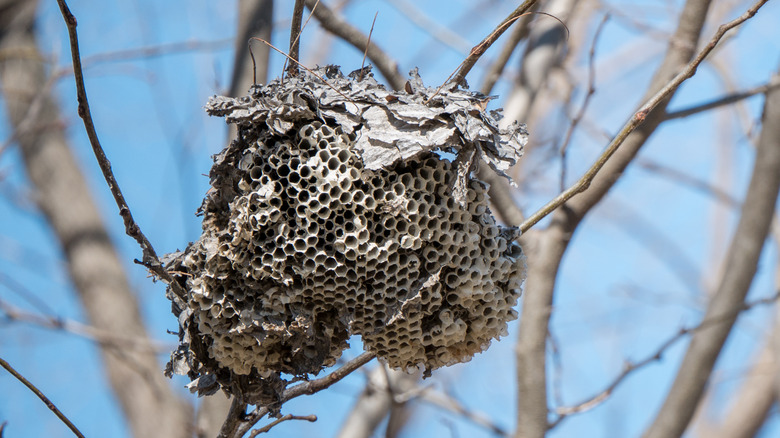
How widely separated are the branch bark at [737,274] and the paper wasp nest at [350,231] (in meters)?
2.47

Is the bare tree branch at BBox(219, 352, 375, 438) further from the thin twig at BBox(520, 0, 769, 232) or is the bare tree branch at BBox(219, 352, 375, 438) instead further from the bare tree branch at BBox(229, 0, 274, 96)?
the bare tree branch at BBox(229, 0, 274, 96)

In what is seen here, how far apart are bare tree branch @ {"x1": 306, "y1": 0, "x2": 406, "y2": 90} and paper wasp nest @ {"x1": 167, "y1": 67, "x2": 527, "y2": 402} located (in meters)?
1.25

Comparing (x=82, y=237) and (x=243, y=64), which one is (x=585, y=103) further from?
(x=82, y=237)

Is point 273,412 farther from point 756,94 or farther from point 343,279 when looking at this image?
point 756,94

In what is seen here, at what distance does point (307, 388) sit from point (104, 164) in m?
1.00

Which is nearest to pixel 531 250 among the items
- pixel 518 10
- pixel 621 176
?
pixel 621 176

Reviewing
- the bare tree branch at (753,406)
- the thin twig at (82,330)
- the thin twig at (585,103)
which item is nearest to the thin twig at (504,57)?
the thin twig at (585,103)

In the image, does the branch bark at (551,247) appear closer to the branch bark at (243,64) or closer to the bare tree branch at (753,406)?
the branch bark at (243,64)

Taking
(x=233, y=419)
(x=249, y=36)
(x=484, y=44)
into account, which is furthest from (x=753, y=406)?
(x=233, y=419)

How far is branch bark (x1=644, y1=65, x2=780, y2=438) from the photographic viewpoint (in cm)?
418

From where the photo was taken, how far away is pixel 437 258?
2.03m

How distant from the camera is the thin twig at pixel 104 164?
6.27ft

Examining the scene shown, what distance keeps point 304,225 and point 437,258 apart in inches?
14.2

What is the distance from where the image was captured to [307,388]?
8.34 feet
